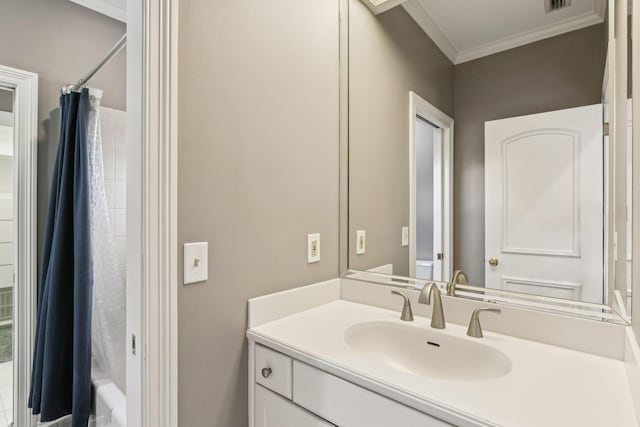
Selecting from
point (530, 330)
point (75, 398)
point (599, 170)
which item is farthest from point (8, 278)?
point (599, 170)

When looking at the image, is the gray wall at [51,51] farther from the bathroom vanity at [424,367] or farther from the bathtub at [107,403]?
the bathroom vanity at [424,367]

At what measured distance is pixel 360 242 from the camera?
1451 mm

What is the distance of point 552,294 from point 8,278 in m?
5.18

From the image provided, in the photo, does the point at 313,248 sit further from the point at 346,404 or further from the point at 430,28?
the point at 430,28

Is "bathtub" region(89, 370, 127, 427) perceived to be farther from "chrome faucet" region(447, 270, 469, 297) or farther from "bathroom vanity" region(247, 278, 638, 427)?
"chrome faucet" region(447, 270, 469, 297)

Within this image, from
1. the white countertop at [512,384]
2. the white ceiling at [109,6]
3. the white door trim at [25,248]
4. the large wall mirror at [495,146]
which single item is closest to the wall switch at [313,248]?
the large wall mirror at [495,146]

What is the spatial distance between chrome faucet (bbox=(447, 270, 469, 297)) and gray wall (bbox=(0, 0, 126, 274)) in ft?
7.10

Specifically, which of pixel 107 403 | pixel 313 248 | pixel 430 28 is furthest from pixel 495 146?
pixel 107 403

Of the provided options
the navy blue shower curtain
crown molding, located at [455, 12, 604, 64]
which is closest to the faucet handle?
crown molding, located at [455, 12, 604, 64]

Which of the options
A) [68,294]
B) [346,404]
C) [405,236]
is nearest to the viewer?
[346,404]

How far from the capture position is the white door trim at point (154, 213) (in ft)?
2.73

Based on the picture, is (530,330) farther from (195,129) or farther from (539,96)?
(195,129)

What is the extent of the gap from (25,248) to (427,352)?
213 centimetres

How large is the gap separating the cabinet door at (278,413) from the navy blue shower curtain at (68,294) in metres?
1.08
